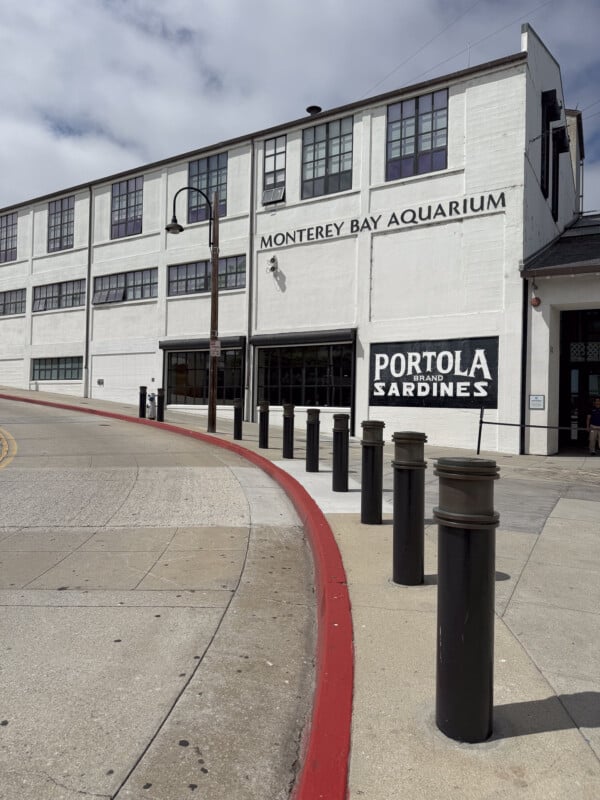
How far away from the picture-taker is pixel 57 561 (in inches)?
214

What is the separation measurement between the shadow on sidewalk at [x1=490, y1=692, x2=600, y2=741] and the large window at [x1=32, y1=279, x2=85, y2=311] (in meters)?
28.3

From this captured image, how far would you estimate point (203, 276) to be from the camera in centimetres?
2361

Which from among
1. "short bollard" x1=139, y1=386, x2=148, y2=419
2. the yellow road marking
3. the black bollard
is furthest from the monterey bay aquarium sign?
the yellow road marking

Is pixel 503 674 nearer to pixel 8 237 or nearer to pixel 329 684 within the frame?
pixel 329 684

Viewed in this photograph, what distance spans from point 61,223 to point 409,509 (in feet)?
96.0

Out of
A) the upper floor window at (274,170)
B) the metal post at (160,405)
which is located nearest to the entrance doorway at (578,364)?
the upper floor window at (274,170)

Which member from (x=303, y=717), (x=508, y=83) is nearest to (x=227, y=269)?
(x=508, y=83)

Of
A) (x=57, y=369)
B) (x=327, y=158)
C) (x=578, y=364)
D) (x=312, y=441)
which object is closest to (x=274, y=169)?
(x=327, y=158)

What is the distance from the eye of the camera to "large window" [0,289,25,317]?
31.0 metres

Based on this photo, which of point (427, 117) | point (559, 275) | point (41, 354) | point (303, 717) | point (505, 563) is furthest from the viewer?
point (41, 354)

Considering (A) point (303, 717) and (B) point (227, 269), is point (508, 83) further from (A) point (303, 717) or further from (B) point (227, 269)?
(A) point (303, 717)

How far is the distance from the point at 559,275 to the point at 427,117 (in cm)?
682

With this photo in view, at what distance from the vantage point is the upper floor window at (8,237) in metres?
31.5

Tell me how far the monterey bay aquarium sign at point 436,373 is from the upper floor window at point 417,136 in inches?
215
